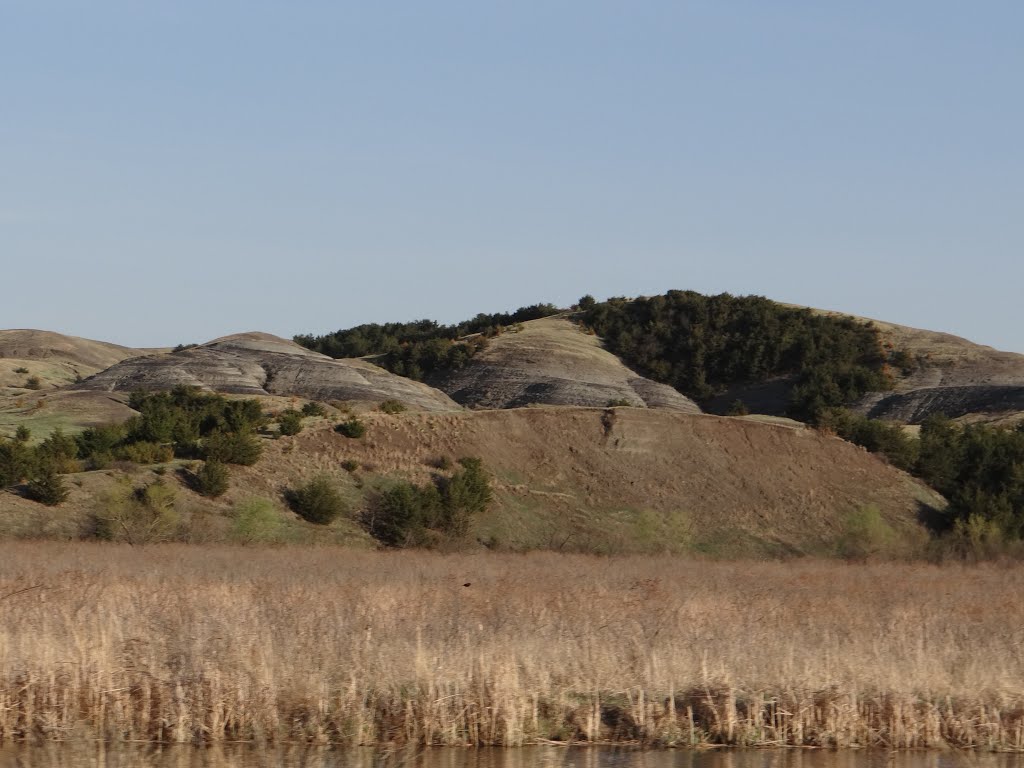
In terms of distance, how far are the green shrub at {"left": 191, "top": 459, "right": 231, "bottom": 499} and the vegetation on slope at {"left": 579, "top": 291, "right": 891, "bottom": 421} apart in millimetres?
66593

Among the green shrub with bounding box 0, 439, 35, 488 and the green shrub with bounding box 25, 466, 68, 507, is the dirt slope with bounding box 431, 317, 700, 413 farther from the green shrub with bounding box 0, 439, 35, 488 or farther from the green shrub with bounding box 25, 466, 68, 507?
the green shrub with bounding box 25, 466, 68, 507

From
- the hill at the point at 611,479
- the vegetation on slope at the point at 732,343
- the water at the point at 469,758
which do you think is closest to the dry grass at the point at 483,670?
the water at the point at 469,758

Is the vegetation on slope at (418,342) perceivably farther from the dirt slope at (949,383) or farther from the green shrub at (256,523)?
the green shrub at (256,523)

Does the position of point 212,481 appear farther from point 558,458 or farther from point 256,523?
point 558,458

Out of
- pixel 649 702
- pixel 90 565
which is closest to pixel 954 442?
pixel 90 565

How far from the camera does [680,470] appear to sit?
5334 centimetres

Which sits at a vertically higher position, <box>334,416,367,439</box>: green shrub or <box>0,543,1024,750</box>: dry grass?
<box>334,416,367,439</box>: green shrub

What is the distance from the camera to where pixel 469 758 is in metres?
12.0

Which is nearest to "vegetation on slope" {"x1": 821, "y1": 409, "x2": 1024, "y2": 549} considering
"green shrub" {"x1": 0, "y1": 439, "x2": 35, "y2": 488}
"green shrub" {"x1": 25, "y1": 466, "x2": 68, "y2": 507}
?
"green shrub" {"x1": 25, "y1": 466, "x2": 68, "y2": 507}

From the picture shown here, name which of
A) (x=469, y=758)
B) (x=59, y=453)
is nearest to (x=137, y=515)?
(x=59, y=453)

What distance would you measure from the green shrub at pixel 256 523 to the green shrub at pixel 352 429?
23.7 ft

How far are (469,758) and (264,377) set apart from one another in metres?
74.9

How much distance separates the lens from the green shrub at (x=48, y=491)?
39.4m

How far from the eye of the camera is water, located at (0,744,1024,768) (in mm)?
11523
